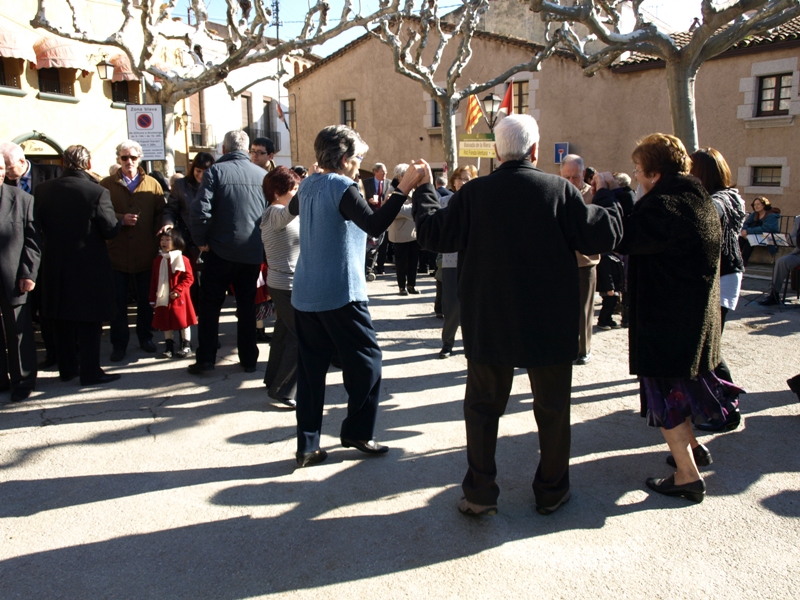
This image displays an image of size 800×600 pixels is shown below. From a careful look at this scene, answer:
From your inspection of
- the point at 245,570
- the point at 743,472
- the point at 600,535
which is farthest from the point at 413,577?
the point at 743,472

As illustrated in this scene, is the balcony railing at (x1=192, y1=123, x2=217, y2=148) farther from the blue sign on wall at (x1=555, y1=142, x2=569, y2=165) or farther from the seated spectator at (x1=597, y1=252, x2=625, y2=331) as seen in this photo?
the seated spectator at (x1=597, y1=252, x2=625, y2=331)

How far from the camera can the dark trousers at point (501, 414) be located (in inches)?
121

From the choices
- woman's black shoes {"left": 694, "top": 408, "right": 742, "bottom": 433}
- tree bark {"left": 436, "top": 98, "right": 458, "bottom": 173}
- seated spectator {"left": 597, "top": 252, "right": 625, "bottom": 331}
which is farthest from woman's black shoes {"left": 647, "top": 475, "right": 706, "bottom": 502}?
tree bark {"left": 436, "top": 98, "right": 458, "bottom": 173}

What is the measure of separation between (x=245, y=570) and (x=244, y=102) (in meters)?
36.7

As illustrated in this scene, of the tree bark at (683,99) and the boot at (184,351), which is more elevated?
the tree bark at (683,99)

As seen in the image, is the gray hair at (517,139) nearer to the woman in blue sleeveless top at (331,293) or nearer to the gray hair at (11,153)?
the woman in blue sleeveless top at (331,293)

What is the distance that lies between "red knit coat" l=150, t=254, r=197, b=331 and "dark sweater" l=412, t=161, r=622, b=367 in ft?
12.3

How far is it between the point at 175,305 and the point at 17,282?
1.41m

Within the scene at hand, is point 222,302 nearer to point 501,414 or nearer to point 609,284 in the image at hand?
point 501,414

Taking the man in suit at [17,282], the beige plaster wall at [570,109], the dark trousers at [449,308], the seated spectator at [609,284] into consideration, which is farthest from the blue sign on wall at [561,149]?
the man in suit at [17,282]

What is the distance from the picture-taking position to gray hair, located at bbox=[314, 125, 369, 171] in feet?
11.7

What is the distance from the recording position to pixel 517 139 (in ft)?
9.75

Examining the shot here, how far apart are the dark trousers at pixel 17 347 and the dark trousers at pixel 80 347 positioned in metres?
0.29

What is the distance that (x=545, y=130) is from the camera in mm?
22719
